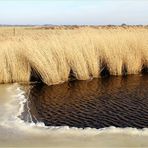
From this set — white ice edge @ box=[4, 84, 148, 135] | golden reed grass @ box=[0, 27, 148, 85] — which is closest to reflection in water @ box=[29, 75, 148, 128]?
white ice edge @ box=[4, 84, 148, 135]

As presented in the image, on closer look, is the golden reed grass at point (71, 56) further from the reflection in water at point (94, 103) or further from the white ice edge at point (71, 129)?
the white ice edge at point (71, 129)

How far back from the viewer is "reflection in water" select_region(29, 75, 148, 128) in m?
8.60

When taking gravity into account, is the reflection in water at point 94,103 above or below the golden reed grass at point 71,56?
below

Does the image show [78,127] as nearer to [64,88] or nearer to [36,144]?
[36,144]

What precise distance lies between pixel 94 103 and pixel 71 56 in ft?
12.4

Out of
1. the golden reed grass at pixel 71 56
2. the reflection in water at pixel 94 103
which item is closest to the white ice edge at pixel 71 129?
the reflection in water at pixel 94 103

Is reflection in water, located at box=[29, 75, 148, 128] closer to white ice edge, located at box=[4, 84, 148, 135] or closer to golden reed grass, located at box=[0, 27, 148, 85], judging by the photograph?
white ice edge, located at box=[4, 84, 148, 135]

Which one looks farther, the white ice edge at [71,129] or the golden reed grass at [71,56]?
the golden reed grass at [71,56]

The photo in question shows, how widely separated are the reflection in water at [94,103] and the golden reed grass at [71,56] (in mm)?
598

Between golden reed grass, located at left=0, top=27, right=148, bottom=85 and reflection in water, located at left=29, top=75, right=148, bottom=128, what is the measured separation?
60 cm

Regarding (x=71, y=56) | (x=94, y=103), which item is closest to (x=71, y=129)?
(x=94, y=103)

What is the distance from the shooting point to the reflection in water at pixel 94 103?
8.60 metres

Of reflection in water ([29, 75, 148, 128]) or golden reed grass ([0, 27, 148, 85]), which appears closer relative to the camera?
reflection in water ([29, 75, 148, 128])

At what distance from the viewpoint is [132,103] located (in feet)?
33.0
